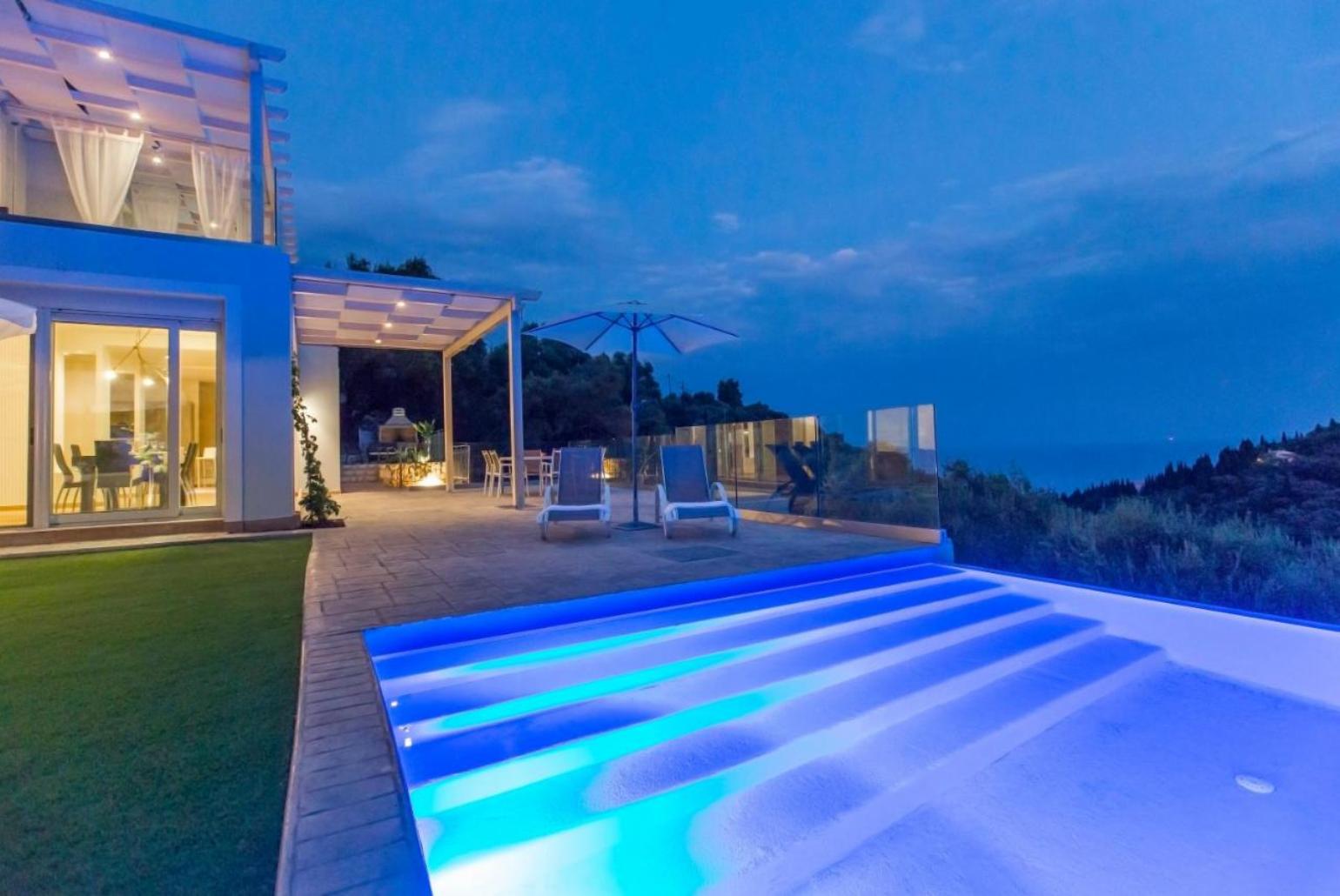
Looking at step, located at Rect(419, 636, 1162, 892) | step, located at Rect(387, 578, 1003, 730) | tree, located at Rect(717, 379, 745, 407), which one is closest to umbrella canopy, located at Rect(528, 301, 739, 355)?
step, located at Rect(387, 578, 1003, 730)

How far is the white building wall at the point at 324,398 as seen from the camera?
516 inches

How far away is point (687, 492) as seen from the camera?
24.1 feet

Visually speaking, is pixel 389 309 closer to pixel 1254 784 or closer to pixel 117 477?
pixel 117 477

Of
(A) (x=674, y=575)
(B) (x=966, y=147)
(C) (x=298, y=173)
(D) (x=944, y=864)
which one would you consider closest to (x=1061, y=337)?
(B) (x=966, y=147)

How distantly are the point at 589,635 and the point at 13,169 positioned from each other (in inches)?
446

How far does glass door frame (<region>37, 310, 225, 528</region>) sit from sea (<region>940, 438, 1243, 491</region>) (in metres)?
8.52

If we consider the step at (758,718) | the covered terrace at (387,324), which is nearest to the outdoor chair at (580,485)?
the covered terrace at (387,324)

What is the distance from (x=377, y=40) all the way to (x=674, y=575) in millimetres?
38071

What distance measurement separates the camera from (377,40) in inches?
1276

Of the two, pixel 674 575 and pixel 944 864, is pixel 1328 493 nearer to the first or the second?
pixel 674 575

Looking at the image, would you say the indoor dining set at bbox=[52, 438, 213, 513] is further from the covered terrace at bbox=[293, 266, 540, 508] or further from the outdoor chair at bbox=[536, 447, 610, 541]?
the outdoor chair at bbox=[536, 447, 610, 541]

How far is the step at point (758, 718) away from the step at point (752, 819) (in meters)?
0.09

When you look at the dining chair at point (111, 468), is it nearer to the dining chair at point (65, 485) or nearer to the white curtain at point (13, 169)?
the dining chair at point (65, 485)

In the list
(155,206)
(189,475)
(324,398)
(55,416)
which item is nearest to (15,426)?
(55,416)
